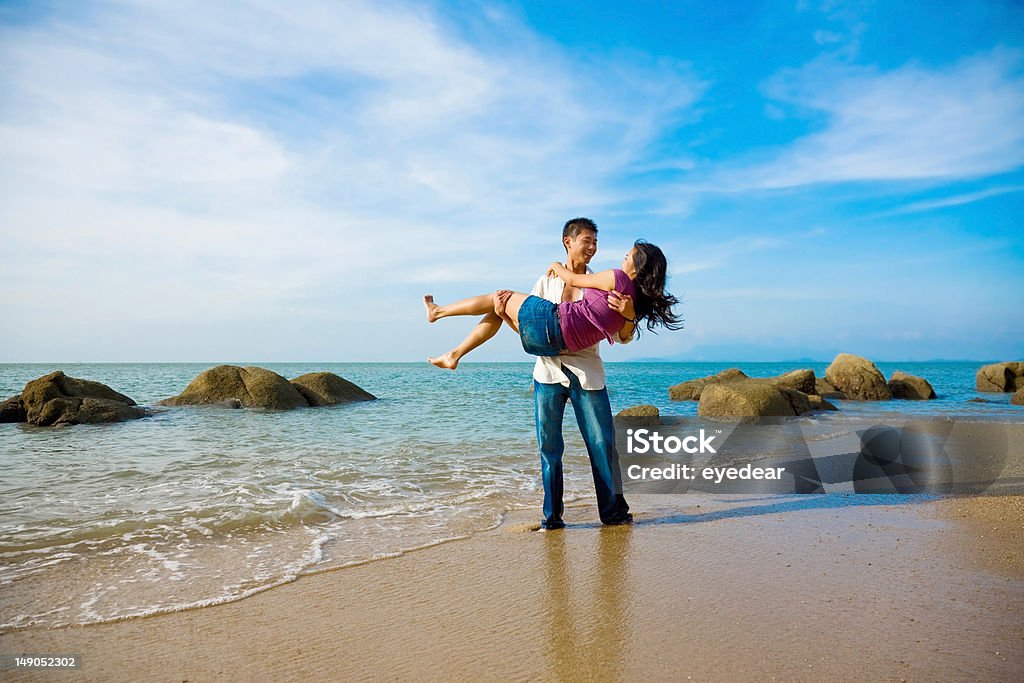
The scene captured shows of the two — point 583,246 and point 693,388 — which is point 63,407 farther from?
point 693,388

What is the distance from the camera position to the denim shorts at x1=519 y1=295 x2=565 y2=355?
4.64 metres

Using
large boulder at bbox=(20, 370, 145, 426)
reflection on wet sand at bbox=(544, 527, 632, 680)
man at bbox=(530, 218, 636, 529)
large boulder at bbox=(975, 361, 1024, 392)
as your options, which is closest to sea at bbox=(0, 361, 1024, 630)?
large boulder at bbox=(20, 370, 145, 426)

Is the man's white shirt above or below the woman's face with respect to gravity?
below

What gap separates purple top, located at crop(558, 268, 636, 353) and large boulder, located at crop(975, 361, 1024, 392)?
102 feet

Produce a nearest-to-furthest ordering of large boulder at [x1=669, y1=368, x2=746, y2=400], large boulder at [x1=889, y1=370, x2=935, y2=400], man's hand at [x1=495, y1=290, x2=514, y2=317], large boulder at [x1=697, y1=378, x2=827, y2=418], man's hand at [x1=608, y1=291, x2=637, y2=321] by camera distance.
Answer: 1. man's hand at [x1=608, y1=291, x2=637, y2=321]
2. man's hand at [x1=495, y1=290, x2=514, y2=317]
3. large boulder at [x1=697, y1=378, x2=827, y2=418]
4. large boulder at [x1=669, y1=368, x2=746, y2=400]
5. large boulder at [x1=889, y1=370, x2=935, y2=400]

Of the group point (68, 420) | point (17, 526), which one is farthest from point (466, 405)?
point (17, 526)

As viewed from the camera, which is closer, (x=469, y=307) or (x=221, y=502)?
(x=469, y=307)

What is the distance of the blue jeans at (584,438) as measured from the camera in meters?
5.01

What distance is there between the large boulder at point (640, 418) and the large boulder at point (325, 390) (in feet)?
29.4

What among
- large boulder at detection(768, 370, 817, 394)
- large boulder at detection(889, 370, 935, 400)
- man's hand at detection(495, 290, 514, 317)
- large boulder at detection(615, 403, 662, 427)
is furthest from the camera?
large boulder at detection(889, 370, 935, 400)

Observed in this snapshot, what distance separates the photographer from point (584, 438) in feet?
16.2

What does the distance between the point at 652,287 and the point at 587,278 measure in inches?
18.3

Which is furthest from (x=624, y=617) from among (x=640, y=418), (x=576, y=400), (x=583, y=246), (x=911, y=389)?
(x=911, y=389)

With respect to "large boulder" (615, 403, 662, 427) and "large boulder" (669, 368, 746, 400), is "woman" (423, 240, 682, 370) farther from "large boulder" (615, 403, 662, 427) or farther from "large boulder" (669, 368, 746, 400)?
"large boulder" (669, 368, 746, 400)
